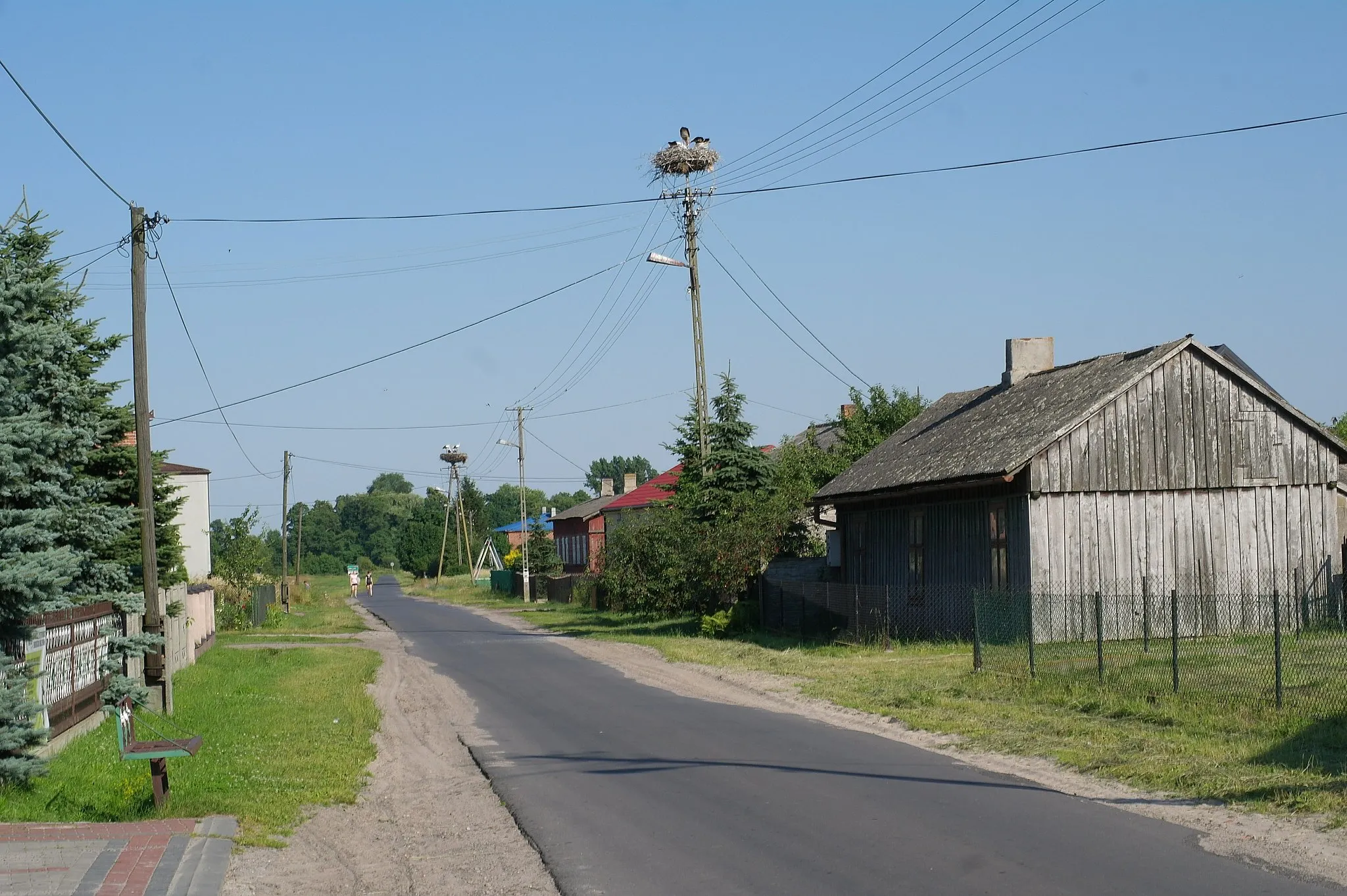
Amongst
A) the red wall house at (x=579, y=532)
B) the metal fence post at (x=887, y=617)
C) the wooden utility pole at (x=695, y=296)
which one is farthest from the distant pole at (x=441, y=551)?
the metal fence post at (x=887, y=617)

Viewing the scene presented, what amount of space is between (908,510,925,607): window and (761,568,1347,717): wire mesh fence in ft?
0.38

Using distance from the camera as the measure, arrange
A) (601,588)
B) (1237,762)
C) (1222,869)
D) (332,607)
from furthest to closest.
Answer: (332,607) < (601,588) < (1237,762) < (1222,869)

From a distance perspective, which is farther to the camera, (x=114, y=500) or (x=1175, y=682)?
(x=114, y=500)

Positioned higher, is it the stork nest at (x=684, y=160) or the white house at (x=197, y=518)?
the stork nest at (x=684, y=160)

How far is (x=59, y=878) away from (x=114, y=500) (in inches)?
584

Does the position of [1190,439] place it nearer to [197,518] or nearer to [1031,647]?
[1031,647]

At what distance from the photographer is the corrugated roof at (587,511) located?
251 feet

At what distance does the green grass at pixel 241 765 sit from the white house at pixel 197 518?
3477cm

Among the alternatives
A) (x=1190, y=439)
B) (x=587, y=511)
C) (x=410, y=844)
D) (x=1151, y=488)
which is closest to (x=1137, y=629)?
(x=1151, y=488)

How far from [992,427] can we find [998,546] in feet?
11.2

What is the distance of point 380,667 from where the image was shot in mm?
25734

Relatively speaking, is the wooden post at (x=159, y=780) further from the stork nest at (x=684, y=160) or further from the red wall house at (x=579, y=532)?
the red wall house at (x=579, y=532)

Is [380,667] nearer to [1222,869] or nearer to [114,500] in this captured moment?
[114,500]

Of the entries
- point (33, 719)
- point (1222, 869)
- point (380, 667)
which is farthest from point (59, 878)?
point (380, 667)
